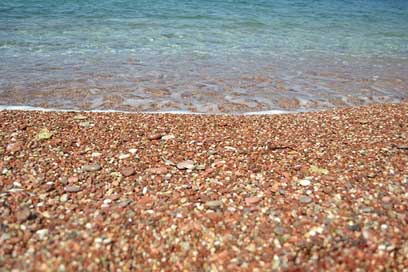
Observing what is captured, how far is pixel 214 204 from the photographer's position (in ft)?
14.1

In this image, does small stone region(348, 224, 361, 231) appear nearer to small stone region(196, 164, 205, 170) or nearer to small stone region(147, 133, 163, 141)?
small stone region(196, 164, 205, 170)

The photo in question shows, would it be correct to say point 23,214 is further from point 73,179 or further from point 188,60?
point 188,60

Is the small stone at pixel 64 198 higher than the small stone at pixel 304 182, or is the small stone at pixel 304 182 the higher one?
the small stone at pixel 304 182

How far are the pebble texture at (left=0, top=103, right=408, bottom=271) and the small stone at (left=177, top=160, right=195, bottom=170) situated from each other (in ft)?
0.09

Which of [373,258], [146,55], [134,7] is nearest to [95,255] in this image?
[373,258]

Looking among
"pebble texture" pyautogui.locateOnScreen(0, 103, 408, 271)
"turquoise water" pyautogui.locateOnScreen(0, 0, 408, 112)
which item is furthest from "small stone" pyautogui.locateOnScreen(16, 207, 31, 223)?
"turquoise water" pyautogui.locateOnScreen(0, 0, 408, 112)

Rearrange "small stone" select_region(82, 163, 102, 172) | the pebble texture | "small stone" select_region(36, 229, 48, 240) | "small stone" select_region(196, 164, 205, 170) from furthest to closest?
"small stone" select_region(196, 164, 205, 170)
"small stone" select_region(82, 163, 102, 172)
"small stone" select_region(36, 229, 48, 240)
the pebble texture

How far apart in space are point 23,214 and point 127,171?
4.56 feet

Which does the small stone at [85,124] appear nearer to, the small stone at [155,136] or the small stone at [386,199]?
the small stone at [155,136]

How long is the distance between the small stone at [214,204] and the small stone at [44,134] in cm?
306

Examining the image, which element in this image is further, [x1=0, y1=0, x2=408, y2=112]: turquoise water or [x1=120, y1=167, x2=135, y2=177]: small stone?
[x1=0, y1=0, x2=408, y2=112]: turquoise water

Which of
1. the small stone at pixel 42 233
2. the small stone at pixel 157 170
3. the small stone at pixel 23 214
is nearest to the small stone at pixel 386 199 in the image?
the small stone at pixel 157 170

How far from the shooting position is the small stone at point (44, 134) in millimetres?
5959

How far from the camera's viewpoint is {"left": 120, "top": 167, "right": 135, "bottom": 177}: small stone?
496 cm
